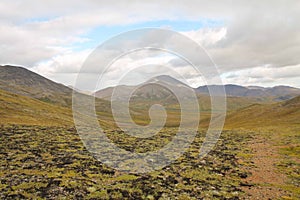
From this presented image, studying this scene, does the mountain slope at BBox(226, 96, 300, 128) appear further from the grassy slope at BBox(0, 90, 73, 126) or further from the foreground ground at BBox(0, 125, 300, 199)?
the grassy slope at BBox(0, 90, 73, 126)

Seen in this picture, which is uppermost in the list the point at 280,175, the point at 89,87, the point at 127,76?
the point at 127,76

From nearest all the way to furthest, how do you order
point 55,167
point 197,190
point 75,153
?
point 197,190, point 55,167, point 75,153

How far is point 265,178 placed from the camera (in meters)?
23.0

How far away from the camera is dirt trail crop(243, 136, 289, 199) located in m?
18.8

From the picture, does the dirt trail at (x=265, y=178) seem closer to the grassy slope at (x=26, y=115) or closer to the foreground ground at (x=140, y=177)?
the foreground ground at (x=140, y=177)

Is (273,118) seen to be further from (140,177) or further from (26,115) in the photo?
(140,177)

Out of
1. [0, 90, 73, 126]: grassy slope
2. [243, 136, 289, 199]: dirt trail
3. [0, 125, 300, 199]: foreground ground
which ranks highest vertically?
[0, 90, 73, 126]: grassy slope

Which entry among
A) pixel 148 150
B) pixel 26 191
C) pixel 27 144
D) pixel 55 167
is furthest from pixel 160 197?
pixel 27 144

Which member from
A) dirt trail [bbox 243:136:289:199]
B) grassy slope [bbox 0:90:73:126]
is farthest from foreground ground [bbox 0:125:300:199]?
grassy slope [bbox 0:90:73:126]

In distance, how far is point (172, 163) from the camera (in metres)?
27.4

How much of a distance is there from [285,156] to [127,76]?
24.3 m

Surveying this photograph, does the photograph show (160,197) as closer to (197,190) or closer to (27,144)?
(197,190)

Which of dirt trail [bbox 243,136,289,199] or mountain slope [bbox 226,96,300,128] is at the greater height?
mountain slope [bbox 226,96,300,128]

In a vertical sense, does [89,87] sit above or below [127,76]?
below
